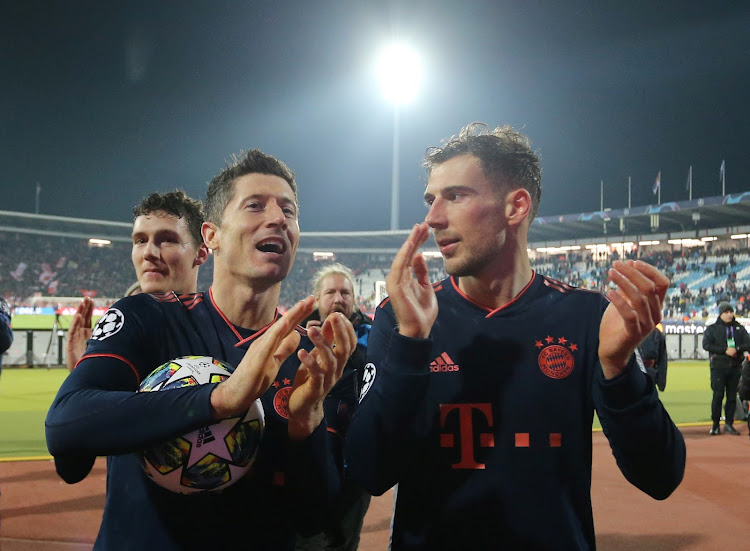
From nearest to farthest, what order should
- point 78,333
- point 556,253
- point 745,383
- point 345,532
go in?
point 78,333
point 345,532
point 745,383
point 556,253

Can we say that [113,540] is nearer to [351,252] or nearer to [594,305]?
[594,305]

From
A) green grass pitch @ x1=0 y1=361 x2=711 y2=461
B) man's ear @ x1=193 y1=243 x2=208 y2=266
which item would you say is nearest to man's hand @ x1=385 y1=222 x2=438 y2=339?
man's ear @ x1=193 y1=243 x2=208 y2=266

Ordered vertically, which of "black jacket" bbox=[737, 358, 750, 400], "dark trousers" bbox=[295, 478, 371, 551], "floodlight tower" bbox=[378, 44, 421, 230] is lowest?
"dark trousers" bbox=[295, 478, 371, 551]

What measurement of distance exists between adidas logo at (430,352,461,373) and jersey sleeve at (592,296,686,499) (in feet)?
1.67

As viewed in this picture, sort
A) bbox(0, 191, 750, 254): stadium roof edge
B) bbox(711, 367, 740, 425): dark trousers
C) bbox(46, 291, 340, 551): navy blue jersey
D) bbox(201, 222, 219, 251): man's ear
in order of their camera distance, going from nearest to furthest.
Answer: bbox(46, 291, 340, 551): navy blue jersey
bbox(201, 222, 219, 251): man's ear
bbox(711, 367, 740, 425): dark trousers
bbox(0, 191, 750, 254): stadium roof edge

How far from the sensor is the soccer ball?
1746 millimetres

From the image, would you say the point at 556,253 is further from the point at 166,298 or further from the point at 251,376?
the point at 251,376

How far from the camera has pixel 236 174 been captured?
2500 mm

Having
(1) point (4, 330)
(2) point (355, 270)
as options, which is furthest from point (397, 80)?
(1) point (4, 330)

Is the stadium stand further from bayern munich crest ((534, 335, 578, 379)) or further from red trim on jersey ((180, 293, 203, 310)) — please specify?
red trim on jersey ((180, 293, 203, 310))

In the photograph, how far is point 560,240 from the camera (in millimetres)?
46312

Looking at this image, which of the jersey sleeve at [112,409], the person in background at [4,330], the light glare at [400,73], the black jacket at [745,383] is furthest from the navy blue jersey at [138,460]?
the light glare at [400,73]

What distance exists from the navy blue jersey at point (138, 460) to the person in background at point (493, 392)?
25cm

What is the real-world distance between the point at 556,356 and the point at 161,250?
7.93ft
